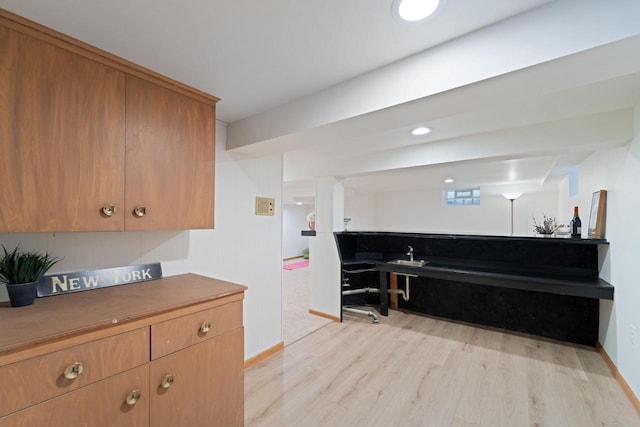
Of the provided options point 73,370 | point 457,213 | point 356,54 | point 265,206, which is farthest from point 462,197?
point 73,370

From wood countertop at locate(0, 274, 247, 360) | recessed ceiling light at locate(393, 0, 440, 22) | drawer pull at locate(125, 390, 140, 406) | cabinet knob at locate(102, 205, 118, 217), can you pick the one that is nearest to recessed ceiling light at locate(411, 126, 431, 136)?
recessed ceiling light at locate(393, 0, 440, 22)

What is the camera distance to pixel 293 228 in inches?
381

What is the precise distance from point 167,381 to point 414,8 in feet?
5.97

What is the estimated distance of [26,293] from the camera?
1.16m

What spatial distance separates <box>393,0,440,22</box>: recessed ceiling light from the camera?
3.25 ft

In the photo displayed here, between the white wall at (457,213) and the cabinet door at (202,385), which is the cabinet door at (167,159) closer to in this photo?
the cabinet door at (202,385)

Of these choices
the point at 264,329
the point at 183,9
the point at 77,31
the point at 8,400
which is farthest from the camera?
the point at 264,329

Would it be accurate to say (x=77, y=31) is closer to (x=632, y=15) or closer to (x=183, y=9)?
(x=183, y=9)

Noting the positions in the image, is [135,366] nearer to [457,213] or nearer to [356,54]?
[356,54]

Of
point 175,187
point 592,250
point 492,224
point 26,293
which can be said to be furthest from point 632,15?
point 492,224

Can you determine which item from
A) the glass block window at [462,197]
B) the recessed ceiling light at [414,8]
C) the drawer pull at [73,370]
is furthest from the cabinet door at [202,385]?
the glass block window at [462,197]

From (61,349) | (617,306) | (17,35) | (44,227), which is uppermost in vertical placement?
(17,35)

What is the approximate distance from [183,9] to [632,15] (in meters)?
1.55

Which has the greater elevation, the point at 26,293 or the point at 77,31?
the point at 77,31
